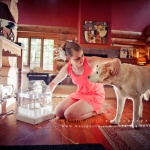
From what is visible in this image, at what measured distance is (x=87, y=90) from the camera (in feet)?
6.29

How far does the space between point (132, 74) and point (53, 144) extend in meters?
0.84

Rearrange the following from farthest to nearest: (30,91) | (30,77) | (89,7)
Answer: (89,7) → (30,77) → (30,91)

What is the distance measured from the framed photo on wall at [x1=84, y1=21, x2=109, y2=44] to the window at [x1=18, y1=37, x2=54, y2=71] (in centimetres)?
146

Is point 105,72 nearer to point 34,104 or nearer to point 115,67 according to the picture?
point 115,67

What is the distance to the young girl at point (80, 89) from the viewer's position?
68.8 inches

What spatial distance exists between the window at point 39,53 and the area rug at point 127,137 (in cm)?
472

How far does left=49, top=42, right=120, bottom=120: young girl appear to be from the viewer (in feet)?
5.74

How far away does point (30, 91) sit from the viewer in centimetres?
175

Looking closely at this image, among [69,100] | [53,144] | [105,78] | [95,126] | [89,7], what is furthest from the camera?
[89,7]

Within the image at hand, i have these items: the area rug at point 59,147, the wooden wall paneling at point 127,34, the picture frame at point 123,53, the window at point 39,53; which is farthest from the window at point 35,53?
the area rug at point 59,147

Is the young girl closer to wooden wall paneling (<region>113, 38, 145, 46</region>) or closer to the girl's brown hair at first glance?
the girl's brown hair

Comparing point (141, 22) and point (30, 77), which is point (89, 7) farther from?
point (30, 77)

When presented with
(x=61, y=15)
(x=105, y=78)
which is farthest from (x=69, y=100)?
(x=61, y=15)

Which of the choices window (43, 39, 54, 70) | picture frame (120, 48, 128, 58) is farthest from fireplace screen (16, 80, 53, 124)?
Result: picture frame (120, 48, 128, 58)
